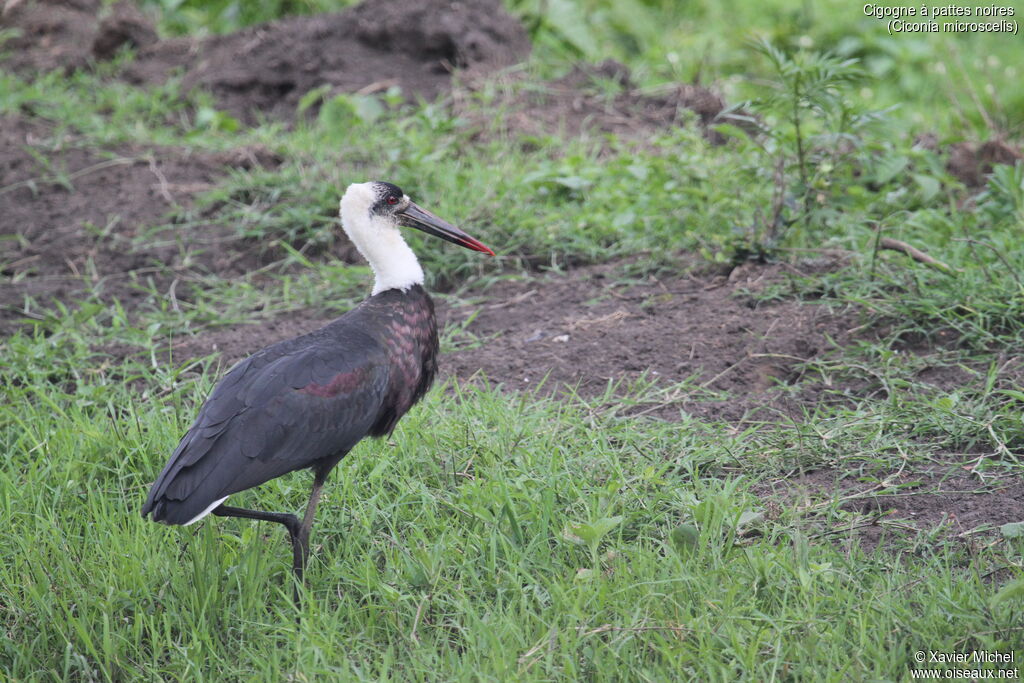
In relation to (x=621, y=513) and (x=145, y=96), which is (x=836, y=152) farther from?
(x=145, y=96)

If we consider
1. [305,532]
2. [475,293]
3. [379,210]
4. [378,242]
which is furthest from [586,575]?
[475,293]

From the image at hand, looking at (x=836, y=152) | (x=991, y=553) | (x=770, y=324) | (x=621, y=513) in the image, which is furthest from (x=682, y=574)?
(x=836, y=152)

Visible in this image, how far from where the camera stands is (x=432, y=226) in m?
4.09

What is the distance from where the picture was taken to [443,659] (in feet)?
9.68

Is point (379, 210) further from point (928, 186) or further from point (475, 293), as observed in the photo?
point (928, 186)

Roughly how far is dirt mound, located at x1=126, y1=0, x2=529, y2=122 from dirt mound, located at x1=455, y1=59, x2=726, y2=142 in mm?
401

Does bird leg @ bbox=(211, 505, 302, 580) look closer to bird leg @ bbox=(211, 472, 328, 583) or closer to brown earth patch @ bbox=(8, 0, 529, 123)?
bird leg @ bbox=(211, 472, 328, 583)

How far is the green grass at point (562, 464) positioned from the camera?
294cm

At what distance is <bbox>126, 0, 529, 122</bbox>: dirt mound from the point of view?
24.3 ft

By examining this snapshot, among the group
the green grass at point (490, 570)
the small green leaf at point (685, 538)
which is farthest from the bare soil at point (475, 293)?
the small green leaf at point (685, 538)

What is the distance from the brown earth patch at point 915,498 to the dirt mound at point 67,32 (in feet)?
21.8

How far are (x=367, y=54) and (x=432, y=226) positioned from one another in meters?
3.92

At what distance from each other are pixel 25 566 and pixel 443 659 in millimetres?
1424

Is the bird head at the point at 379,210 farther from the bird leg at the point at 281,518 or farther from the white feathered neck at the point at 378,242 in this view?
the bird leg at the point at 281,518
